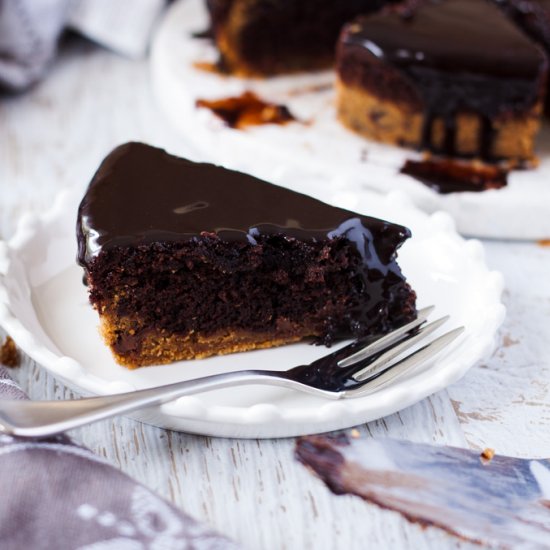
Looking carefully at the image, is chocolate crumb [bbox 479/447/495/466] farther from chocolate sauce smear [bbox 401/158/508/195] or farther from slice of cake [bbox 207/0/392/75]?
slice of cake [bbox 207/0/392/75]

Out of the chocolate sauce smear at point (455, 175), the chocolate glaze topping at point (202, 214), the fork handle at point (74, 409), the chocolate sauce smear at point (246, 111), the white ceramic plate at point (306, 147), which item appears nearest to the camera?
the fork handle at point (74, 409)

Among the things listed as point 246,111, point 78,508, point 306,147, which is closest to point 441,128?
point 306,147

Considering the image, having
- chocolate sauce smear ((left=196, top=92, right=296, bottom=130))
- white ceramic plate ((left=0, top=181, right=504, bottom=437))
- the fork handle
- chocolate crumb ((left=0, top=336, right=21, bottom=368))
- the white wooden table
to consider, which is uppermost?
the fork handle

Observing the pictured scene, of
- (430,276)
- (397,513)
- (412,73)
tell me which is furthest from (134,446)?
(412,73)

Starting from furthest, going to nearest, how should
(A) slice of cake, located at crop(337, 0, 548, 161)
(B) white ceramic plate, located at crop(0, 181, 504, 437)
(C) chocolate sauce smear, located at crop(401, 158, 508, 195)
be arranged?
(A) slice of cake, located at crop(337, 0, 548, 161)
(C) chocolate sauce smear, located at crop(401, 158, 508, 195)
(B) white ceramic plate, located at crop(0, 181, 504, 437)

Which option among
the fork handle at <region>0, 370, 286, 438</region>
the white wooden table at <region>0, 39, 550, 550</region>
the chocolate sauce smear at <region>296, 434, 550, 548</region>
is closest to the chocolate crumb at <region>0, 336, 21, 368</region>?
the white wooden table at <region>0, 39, 550, 550</region>

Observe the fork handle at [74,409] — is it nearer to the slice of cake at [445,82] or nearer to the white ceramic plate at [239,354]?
the white ceramic plate at [239,354]

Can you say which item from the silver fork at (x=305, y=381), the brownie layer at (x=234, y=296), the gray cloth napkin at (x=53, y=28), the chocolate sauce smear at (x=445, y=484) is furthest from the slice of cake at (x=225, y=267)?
the gray cloth napkin at (x=53, y=28)
